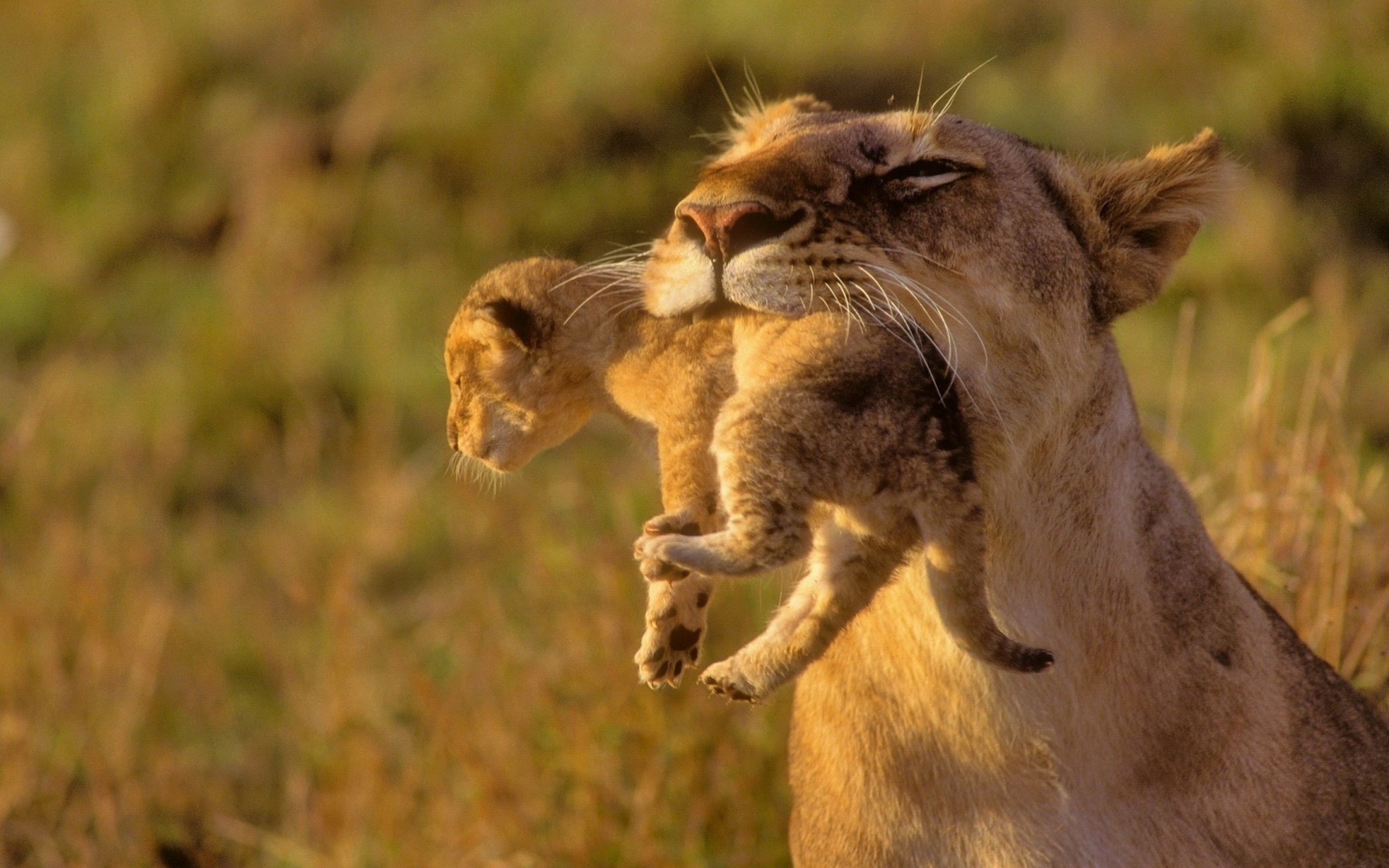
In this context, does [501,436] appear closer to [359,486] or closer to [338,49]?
[359,486]

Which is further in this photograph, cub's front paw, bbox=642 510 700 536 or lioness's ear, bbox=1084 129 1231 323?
lioness's ear, bbox=1084 129 1231 323

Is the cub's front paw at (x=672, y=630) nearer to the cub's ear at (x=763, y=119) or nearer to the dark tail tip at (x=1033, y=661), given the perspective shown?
the dark tail tip at (x=1033, y=661)

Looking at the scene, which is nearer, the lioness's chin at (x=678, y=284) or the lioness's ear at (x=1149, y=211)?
the lioness's chin at (x=678, y=284)

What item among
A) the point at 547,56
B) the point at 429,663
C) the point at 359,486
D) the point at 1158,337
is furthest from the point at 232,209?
the point at 1158,337

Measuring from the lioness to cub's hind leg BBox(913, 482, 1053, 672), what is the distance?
272 millimetres

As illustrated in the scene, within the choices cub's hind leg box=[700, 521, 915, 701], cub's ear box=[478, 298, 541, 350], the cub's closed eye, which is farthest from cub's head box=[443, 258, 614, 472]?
cub's hind leg box=[700, 521, 915, 701]

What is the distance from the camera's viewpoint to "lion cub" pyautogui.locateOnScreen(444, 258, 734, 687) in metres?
2.90

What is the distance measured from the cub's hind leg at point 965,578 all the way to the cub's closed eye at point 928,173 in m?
0.61

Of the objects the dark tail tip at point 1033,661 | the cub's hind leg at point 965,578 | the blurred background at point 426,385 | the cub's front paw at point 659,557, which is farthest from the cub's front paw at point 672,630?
the blurred background at point 426,385

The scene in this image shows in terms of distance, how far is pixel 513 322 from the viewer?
3.26 m

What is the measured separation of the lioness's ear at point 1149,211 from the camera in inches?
129

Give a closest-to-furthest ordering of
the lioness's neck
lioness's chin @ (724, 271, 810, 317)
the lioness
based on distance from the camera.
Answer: lioness's chin @ (724, 271, 810, 317) < the lioness < the lioness's neck

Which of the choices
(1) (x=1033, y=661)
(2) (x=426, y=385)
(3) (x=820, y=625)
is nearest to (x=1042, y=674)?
(1) (x=1033, y=661)

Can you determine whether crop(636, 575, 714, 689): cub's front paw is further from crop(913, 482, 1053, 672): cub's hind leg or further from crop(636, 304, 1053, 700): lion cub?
crop(913, 482, 1053, 672): cub's hind leg
